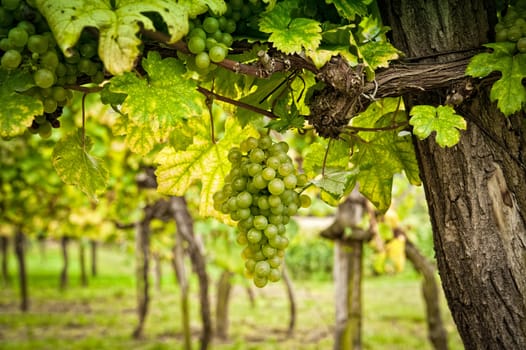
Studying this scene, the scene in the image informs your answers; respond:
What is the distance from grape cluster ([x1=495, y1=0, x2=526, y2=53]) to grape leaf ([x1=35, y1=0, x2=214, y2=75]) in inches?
24.0

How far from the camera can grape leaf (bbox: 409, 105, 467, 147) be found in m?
0.97

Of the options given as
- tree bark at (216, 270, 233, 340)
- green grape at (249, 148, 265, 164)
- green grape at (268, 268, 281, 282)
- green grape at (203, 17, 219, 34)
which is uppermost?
green grape at (203, 17, 219, 34)

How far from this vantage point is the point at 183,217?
17.4ft

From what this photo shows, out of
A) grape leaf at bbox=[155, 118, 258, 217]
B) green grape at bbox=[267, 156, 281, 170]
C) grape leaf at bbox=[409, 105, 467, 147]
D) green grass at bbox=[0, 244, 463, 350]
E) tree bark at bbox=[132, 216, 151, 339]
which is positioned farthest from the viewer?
green grass at bbox=[0, 244, 463, 350]

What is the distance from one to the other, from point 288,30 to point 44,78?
0.39m

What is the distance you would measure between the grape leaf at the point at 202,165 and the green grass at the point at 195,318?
7.74m

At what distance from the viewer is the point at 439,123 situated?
3.22ft

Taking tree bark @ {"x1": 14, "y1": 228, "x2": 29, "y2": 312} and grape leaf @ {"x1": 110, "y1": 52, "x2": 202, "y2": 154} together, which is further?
tree bark @ {"x1": 14, "y1": 228, "x2": 29, "y2": 312}

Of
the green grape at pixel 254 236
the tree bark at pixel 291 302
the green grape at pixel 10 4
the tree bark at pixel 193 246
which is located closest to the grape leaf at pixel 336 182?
the green grape at pixel 254 236

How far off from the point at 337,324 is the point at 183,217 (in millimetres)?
1758

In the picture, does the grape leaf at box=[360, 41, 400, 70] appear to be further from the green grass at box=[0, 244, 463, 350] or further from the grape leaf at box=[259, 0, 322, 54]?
the green grass at box=[0, 244, 463, 350]

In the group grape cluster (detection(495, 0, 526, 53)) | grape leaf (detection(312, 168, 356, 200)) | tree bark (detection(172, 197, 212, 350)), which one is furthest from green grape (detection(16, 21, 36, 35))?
tree bark (detection(172, 197, 212, 350))

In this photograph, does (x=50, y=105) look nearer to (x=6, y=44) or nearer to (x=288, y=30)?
(x=6, y=44)

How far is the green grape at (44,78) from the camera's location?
33.0 inches
